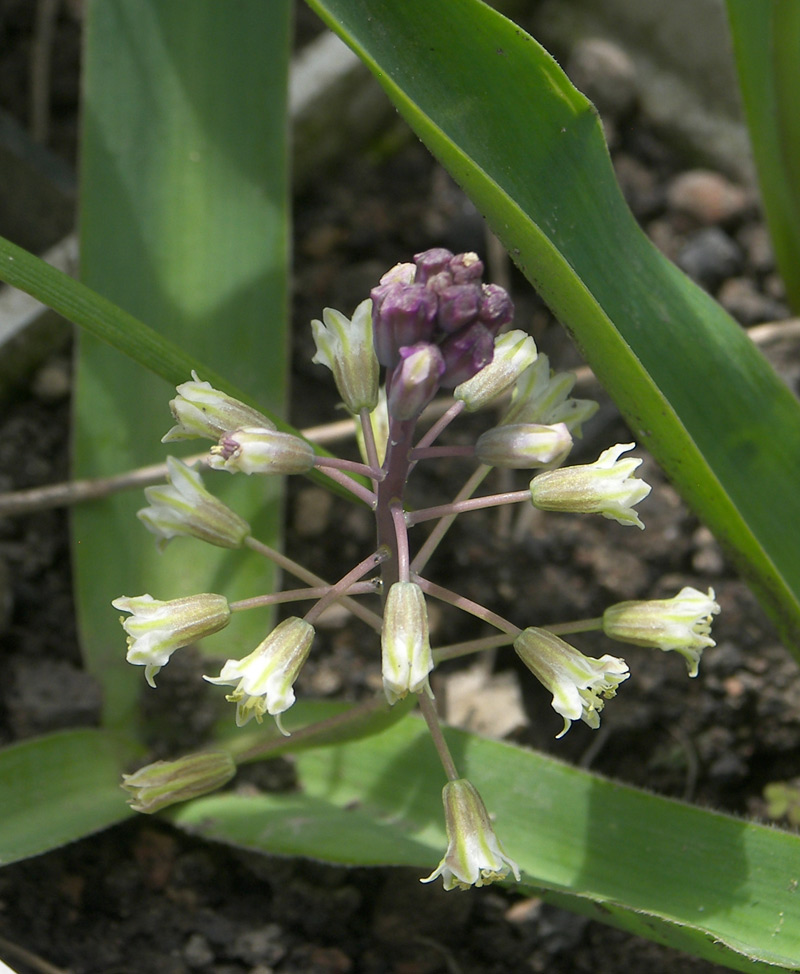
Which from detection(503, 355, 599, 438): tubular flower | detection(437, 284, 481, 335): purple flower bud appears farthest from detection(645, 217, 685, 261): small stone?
detection(437, 284, 481, 335): purple flower bud

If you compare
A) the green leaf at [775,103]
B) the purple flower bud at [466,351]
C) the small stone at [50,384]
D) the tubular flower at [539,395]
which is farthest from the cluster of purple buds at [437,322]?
the small stone at [50,384]

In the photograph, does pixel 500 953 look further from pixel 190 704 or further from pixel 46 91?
pixel 46 91

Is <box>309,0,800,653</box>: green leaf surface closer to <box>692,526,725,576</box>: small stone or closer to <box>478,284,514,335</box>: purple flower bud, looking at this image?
<box>478,284,514,335</box>: purple flower bud

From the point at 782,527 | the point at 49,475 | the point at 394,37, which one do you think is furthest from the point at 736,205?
the point at 49,475

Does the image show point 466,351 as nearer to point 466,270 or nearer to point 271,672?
point 466,270

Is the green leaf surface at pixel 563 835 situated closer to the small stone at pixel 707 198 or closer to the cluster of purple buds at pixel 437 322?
the cluster of purple buds at pixel 437 322

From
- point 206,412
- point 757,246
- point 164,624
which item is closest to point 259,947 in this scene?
point 164,624
